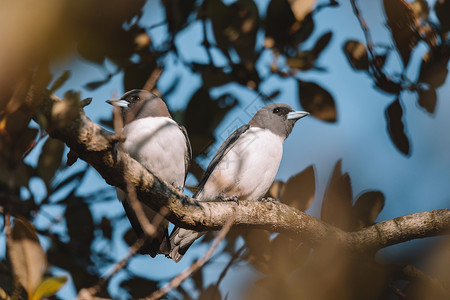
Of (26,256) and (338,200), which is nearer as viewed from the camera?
(26,256)

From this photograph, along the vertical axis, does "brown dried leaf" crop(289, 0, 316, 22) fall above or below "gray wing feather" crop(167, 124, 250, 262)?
above

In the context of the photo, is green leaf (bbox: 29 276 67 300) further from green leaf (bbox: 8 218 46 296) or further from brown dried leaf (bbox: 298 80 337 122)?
brown dried leaf (bbox: 298 80 337 122)

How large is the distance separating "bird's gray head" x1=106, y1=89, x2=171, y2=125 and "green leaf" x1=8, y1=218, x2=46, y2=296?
7.75 feet

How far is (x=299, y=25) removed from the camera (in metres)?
3.39

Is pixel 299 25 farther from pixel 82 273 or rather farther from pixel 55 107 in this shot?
pixel 82 273

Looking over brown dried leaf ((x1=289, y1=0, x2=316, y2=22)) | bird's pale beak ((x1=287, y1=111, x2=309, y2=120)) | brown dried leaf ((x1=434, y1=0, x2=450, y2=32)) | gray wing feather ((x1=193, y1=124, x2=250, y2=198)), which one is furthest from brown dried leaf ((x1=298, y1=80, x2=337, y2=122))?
bird's pale beak ((x1=287, y1=111, x2=309, y2=120))

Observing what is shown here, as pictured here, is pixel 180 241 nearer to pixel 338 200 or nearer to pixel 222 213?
pixel 222 213

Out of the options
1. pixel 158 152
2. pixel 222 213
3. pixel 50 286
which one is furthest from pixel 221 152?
pixel 50 286

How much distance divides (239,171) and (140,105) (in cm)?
117

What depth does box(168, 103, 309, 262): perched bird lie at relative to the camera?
4453 mm

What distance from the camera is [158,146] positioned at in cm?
417

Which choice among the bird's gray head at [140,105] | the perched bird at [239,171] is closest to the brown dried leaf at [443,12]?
the perched bird at [239,171]

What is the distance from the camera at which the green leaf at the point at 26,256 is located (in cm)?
203

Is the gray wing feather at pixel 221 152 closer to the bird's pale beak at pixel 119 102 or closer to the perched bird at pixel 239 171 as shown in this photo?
the perched bird at pixel 239 171
